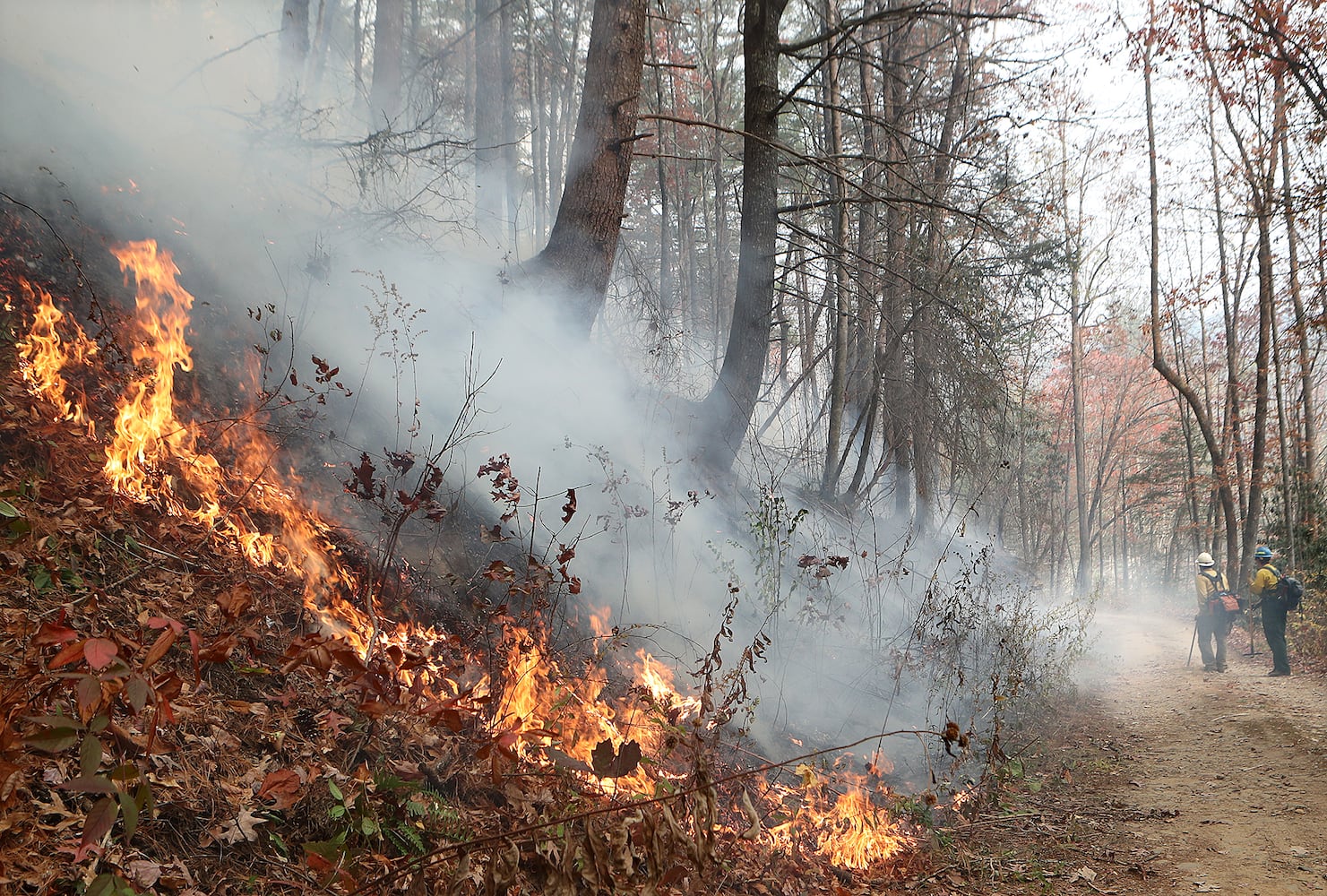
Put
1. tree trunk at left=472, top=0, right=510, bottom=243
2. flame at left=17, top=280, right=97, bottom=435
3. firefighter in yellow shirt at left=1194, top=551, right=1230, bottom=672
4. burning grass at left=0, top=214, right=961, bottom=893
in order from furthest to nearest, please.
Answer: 1. tree trunk at left=472, top=0, right=510, bottom=243
2. firefighter in yellow shirt at left=1194, top=551, right=1230, bottom=672
3. flame at left=17, top=280, right=97, bottom=435
4. burning grass at left=0, top=214, right=961, bottom=893

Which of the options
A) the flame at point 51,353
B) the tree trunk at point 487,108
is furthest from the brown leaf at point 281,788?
the tree trunk at point 487,108

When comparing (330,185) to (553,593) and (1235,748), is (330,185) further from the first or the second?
(1235,748)

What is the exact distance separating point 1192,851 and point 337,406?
273 inches

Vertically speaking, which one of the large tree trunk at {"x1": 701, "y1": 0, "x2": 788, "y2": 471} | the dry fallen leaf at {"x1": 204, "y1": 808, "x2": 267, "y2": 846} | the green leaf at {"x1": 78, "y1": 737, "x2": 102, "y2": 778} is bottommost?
the dry fallen leaf at {"x1": 204, "y1": 808, "x2": 267, "y2": 846}

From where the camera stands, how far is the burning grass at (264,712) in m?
2.25

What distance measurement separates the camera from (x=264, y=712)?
3.29m

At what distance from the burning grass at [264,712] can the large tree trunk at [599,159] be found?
135 inches

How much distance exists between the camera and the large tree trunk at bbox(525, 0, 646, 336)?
7605mm

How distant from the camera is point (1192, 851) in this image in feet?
16.5

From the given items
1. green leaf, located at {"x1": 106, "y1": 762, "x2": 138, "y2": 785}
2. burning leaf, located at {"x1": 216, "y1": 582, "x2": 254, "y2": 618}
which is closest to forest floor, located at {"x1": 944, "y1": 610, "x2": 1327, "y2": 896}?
A: burning leaf, located at {"x1": 216, "y1": 582, "x2": 254, "y2": 618}

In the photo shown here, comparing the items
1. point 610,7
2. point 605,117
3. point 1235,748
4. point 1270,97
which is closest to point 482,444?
point 605,117

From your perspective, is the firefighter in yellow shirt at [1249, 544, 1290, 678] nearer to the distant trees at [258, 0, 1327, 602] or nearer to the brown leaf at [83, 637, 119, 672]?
the distant trees at [258, 0, 1327, 602]

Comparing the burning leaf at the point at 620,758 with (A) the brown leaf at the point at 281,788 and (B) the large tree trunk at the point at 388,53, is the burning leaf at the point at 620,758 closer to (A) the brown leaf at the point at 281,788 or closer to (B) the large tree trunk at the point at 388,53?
(A) the brown leaf at the point at 281,788

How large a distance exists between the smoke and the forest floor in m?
1.19
